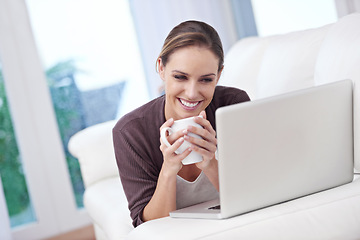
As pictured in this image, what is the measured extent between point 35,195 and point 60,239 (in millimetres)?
326

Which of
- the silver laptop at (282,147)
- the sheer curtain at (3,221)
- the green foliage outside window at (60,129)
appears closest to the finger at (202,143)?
the silver laptop at (282,147)

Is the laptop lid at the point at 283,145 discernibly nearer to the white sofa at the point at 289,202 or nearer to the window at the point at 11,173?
the white sofa at the point at 289,202

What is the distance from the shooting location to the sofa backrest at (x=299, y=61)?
1572mm

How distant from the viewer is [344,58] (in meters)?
1.59

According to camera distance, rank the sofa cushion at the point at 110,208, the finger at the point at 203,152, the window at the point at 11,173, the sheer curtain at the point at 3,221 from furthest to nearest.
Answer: the window at the point at 11,173, the sheer curtain at the point at 3,221, the sofa cushion at the point at 110,208, the finger at the point at 203,152

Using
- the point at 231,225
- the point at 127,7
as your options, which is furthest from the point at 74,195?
the point at 231,225

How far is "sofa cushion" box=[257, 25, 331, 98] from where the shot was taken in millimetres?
1944

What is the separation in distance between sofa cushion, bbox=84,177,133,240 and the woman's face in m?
0.55

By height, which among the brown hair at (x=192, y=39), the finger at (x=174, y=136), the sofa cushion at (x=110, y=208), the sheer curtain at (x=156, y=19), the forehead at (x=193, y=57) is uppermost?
the sheer curtain at (x=156, y=19)

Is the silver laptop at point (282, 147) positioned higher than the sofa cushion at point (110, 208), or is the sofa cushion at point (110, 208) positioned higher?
the silver laptop at point (282, 147)

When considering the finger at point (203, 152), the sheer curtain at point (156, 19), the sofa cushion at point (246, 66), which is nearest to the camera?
the finger at point (203, 152)

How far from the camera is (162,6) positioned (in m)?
3.55

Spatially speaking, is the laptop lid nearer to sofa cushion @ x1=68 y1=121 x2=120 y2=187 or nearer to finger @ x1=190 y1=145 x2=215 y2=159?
finger @ x1=190 y1=145 x2=215 y2=159

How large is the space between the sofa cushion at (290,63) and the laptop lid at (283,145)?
0.67 m
